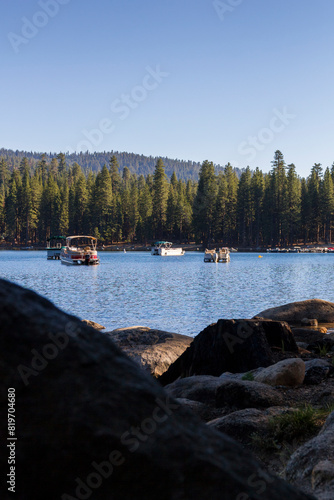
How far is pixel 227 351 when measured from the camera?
816cm

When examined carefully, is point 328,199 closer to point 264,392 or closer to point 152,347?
point 152,347

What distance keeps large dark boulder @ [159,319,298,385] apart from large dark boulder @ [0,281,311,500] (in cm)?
647

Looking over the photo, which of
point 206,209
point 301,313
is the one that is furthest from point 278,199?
point 301,313

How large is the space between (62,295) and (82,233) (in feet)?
314

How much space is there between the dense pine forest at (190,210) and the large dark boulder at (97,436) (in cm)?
10645

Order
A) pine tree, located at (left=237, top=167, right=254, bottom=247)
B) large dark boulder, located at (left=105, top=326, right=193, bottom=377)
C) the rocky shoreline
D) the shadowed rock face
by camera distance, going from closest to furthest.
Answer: the rocky shoreline, large dark boulder, located at (left=105, top=326, right=193, bottom=377), the shadowed rock face, pine tree, located at (left=237, top=167, right=254, bottom=247)

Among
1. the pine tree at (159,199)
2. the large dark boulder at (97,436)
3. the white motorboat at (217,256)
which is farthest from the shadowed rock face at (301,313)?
the pine tree at (159,199)

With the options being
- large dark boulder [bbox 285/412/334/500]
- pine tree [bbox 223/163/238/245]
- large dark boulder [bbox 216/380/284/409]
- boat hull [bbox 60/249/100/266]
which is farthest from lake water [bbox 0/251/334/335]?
pine tree [bbox 223/163/238/245]

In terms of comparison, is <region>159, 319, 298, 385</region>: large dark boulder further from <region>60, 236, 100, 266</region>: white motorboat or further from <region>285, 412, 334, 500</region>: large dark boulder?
<region>60, 236, 100, 266</region>: white motorboat

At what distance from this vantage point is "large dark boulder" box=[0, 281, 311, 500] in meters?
1.46

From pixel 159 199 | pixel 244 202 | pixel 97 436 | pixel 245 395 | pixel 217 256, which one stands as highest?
pixel 159 199

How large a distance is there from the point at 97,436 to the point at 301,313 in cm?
1663

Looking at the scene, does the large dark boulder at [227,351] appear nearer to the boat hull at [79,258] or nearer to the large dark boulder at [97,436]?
the large dark boulder at [97,436]

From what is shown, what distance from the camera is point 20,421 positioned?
4.99ft
